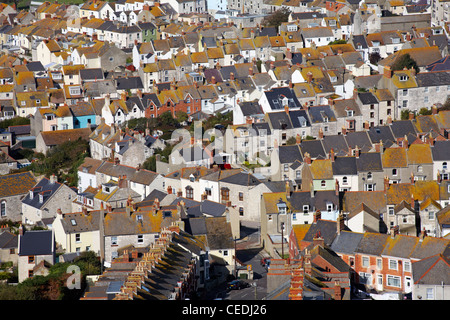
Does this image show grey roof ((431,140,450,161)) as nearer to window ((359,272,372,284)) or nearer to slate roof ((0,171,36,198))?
window ((359,272,372,284))

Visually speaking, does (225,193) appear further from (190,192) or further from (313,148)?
(313,148)

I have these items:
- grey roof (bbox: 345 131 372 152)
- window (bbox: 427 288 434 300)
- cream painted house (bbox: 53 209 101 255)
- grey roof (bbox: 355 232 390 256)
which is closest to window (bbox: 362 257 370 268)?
grey roof (bbox: 355 232 390 256)

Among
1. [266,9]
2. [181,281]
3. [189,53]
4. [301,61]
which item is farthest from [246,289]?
[266,9]

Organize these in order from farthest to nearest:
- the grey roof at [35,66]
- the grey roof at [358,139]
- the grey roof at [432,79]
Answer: the grey roof at [35,66] < the grey roof at [432,79] < the grey roof at [358,139]

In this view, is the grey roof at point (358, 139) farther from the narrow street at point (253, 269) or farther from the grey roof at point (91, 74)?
the grey roof at point (91, 74)

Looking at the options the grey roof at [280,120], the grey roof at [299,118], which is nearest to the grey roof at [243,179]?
the grey roof at [280,120]
